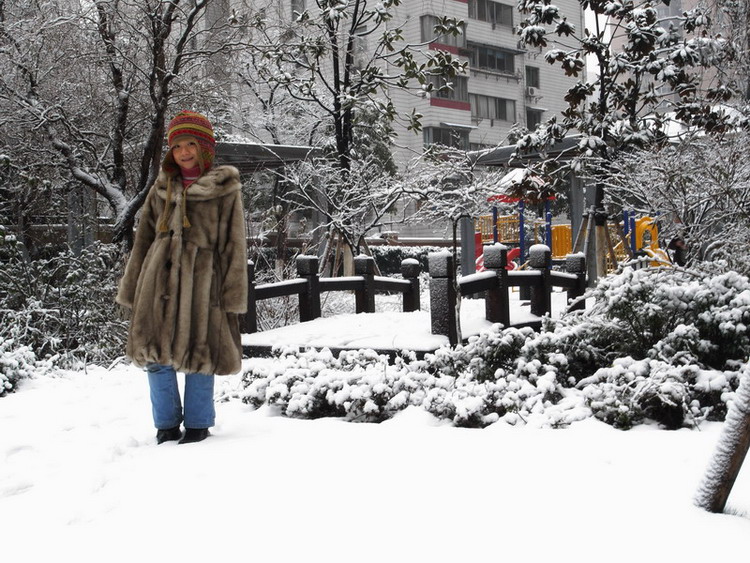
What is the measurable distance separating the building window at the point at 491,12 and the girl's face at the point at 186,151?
125 feet

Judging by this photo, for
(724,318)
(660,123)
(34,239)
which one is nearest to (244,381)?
(724,318)

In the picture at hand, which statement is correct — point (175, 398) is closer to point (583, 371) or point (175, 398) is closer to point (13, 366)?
point (583, 371)

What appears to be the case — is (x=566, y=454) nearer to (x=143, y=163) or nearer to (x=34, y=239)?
(x=143, y=163)

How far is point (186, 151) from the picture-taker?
4.20m

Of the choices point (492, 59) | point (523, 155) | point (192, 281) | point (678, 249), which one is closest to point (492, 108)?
point (492, 59)

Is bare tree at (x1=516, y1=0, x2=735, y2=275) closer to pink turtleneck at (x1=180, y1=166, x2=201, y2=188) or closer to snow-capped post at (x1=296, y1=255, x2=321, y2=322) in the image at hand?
snow-capped post at (x1=296, y1=255, x2=321, y2=322)

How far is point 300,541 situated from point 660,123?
10.3 meters

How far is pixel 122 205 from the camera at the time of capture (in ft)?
34.7

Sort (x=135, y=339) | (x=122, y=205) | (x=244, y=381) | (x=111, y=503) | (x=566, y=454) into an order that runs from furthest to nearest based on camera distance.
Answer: (x=122, y=205) < (x=244, y=381) < (x=135, y=339) < (x=566, y=454) < (x=111, y=503)

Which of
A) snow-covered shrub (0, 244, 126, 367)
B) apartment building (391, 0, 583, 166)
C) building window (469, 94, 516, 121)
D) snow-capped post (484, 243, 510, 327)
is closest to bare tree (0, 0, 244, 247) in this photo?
snow-covered shrub (0, 244, 126, 367)

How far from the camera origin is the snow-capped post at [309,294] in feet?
29.3

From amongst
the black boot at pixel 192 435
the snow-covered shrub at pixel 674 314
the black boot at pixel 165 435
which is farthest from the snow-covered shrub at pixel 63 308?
the snow-covered shrub at pixel 674 314

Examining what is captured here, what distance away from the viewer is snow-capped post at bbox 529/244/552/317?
8.55 meters

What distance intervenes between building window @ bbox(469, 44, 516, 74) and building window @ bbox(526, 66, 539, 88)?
1.18 meters
